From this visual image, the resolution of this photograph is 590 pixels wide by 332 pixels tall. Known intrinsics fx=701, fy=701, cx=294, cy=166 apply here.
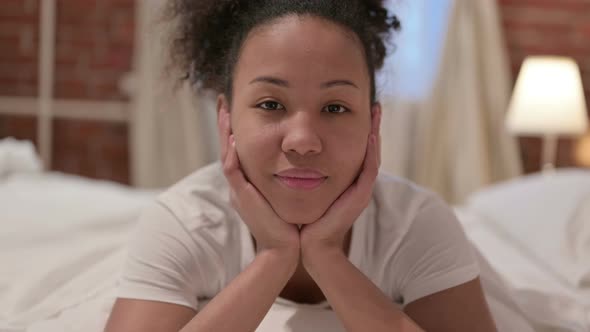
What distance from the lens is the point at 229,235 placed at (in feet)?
3.95

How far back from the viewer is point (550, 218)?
1953 mm

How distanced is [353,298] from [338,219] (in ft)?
0.39

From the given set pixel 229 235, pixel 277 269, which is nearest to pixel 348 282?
pixel 277 269

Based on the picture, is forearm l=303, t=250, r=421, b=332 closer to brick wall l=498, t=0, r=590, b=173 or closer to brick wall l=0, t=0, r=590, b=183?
brick wall l=498, t=0, r=590, b=173

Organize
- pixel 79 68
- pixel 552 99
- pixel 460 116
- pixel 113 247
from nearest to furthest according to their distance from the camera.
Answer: pixel 113 247 → pixel 552 99 → pixel 460 116 → pixel 79 68

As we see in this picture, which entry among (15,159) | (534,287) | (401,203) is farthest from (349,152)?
(15,159)

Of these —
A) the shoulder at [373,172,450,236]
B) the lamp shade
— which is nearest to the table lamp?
the lamp shade

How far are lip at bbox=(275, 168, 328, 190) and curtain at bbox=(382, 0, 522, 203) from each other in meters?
2.36

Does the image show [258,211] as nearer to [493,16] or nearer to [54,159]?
[493,16]

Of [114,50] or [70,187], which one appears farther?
[114,50]

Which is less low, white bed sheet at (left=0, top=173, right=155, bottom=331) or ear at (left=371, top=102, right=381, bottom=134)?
ear at (left=371, top=102, right=381, bottom=134)

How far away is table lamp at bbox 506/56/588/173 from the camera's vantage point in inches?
112

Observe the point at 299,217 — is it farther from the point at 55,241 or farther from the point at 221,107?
the point at 55,241

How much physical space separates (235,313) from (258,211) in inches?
6.2
